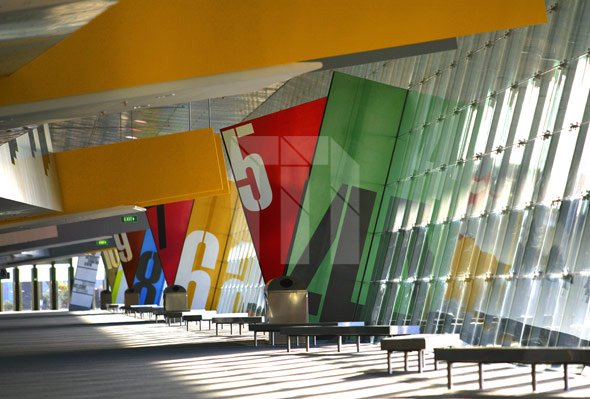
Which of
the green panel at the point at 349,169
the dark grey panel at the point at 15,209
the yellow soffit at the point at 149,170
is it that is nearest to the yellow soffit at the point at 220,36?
the dark grey panel at the point at 15,209

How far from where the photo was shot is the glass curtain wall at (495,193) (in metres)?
17.9

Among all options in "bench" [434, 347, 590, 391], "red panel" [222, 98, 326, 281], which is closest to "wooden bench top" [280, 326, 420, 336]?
"bench" [434, 347, 590, 391]

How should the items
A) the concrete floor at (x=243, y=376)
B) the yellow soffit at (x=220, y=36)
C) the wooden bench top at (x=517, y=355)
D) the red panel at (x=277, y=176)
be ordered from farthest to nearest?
1. the red panel at (x=277, y=176)
2. the yellow soffit at (x=220, y=36)
3. the concrete floor at (x=243, y=376)
4. the wooden bench top at (x=517, y=355)

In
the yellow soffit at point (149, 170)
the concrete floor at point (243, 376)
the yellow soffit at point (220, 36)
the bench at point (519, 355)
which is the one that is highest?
the yellow soffit at point (220, 36)

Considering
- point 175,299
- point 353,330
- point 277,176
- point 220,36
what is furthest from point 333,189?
point 175,299

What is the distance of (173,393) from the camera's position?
13.1 metres

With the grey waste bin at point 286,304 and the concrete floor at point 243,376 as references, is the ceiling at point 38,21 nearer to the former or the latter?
the concrete floor at point 243,376

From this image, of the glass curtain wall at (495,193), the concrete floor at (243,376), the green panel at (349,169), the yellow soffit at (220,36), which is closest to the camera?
the concrete floor at (243,376)

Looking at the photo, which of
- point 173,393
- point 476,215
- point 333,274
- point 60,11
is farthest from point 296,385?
point 333,274

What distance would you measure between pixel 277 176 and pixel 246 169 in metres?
1.38

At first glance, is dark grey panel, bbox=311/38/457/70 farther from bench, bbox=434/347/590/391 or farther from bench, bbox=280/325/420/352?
bench, bbox=280/325/420/352

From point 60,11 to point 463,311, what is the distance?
1423 centimetres

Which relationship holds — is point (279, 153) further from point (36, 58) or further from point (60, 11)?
point (60, 11)

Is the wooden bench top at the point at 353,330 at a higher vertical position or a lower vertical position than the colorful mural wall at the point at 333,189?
lower
